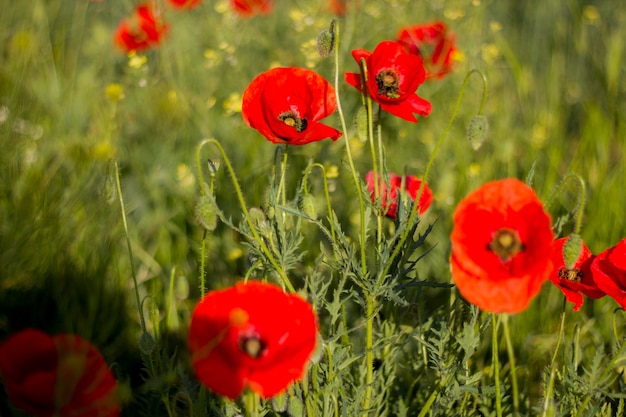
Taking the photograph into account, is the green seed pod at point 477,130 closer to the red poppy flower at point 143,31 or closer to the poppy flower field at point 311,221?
the poppy flower field at point 311,221

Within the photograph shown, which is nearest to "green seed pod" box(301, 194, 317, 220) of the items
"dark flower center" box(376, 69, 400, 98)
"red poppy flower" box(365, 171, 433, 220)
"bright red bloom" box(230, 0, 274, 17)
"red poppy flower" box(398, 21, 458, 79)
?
"red poppy flower" box(365, 171, 433, 220)

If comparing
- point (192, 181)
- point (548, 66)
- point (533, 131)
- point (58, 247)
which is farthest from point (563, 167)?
point (58, 247)

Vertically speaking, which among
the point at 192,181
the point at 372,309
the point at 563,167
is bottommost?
the point at 563,167

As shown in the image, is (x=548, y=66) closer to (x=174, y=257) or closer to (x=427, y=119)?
(x=427, y=119)

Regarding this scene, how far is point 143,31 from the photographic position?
267cm

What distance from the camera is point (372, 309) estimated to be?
128cm

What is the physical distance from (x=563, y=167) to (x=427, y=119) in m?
0.59

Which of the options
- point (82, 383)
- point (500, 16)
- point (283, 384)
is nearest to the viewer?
point (283, 384)

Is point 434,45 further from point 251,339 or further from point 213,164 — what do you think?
point 251,339

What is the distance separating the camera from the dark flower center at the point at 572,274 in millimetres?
1347

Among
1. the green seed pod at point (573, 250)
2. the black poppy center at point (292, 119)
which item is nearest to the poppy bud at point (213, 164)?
the black poppy center at point (292, 119)

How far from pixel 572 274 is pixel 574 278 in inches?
0.4

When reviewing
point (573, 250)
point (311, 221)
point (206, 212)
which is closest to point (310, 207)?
point (311, 221)

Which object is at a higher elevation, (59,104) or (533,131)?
(59,104)
